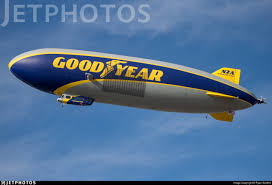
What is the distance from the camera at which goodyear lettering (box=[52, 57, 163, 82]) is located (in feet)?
150

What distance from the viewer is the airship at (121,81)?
45.6m

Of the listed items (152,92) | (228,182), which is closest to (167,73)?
(152,92)

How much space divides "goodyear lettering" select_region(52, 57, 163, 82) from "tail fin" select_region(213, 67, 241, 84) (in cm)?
920

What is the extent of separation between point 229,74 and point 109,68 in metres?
15.2

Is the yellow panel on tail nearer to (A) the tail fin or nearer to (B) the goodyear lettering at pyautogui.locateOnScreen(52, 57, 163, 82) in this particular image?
(A) the tail fin

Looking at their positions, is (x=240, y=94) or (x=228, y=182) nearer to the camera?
(x=228, y=182)

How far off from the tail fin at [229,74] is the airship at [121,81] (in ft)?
11.0

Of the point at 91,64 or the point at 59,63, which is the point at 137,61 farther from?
the point at 59,63

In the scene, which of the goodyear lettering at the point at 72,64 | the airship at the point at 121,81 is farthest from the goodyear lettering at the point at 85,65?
the goodyear lettering at the point at 72,64

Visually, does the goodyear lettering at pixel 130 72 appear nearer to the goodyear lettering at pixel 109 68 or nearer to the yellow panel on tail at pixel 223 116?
the goodyear lettering at pixel 109 68

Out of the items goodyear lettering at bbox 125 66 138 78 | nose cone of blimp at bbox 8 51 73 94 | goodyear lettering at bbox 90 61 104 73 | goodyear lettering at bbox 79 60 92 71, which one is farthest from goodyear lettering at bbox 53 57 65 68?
goodyear lettering at bbox 125 66 138 78

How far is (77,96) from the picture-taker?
4653 centimetres

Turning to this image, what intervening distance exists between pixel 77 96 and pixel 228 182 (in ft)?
60.7

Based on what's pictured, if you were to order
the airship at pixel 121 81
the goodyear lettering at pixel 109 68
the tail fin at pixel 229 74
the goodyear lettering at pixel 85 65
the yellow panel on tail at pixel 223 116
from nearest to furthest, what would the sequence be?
1. the airship at pixel 121 81
2. the goodyear lettering at pixel 109 68
3. the goodyear lettering at pixel 85 65
4. the tail fin at pixel 229 74
5. the yellow panel on tail at pixel 223 116
